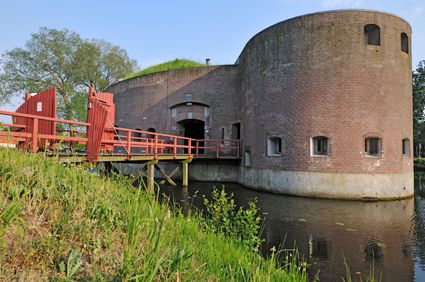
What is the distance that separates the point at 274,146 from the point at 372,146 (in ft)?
12.8

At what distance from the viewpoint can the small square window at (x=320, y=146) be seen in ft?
35.2

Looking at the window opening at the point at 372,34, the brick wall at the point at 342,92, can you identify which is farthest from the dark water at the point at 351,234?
the window opening at the point at 372,34

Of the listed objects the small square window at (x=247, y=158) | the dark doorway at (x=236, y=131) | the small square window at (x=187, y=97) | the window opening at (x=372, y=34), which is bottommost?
the small square window at (x=247, y=158)

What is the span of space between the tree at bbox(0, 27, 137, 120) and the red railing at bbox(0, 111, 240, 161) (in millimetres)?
8888

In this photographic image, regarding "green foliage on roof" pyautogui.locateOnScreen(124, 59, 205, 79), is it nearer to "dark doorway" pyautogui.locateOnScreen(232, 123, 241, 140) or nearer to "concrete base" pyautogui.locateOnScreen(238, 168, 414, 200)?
"dark doorway" pyautogui.locateOnScreen(232, 123, 241, 140)

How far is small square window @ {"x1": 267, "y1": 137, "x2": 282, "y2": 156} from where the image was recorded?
39.5 feet

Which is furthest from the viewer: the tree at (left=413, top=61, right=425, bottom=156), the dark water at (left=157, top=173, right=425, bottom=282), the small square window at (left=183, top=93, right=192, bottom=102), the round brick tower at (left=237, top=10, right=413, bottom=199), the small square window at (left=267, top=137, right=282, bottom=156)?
the tree at (left=413, top=61, right=425, bottom=156)

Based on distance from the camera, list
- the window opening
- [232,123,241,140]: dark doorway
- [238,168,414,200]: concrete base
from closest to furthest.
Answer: [238,168,414,200]: concrete base, the window opening, [232,123,241,140]: dark doorway

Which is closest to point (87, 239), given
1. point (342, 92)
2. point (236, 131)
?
point (342, 92)

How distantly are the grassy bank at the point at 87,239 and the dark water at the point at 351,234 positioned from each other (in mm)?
1945

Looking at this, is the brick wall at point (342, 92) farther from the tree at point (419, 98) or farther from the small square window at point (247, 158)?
the tree at point (419, 98)

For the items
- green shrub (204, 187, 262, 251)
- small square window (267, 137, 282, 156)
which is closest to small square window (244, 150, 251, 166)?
Result: small square window (267, 137, 282, 156)

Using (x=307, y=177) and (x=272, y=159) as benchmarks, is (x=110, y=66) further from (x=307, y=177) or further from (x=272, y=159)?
(x=307, y=177)

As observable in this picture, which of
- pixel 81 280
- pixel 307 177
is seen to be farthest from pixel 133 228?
Result: pixel 307 177
